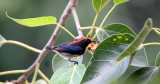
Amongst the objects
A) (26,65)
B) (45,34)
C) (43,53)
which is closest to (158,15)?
(45,34)

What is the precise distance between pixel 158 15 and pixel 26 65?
3.39 meters

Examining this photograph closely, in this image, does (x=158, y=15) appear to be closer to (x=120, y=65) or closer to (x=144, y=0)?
(x=144, y=0)

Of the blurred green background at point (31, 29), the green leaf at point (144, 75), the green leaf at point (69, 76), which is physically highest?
the green leaf at point (144, 75)

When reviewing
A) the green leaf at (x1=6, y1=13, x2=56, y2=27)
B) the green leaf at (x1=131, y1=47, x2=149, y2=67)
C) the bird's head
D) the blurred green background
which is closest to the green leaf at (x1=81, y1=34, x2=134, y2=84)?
the green leaf at (x1=131, y1=47, x2=149, y2=67)

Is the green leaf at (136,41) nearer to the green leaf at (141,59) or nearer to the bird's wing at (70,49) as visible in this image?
the green leaf at (141,59)

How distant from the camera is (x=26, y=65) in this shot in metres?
5.34

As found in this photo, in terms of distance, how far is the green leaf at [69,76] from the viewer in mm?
744

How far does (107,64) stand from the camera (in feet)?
2.29

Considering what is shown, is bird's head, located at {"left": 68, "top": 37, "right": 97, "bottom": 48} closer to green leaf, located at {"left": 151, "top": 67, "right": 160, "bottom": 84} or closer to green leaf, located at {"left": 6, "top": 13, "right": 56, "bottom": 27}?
green leaf, located at {"left": 6, "top": 13, "right": 56, "bottom": 27}

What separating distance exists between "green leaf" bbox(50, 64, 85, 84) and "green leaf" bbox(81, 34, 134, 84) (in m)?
0.08

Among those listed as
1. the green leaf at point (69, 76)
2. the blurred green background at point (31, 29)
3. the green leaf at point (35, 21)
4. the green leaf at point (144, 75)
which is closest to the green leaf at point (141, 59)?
the green leaf at point (144, 75)

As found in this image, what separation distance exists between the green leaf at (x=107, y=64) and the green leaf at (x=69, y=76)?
0.28 feet

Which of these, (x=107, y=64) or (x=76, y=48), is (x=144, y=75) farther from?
(x=76, y=48)

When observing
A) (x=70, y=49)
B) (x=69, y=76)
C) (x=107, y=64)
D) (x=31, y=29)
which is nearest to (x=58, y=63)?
(x=70, y=49)
